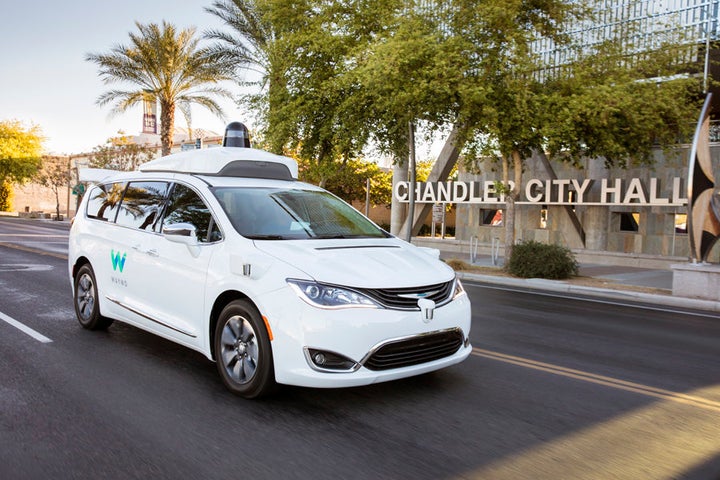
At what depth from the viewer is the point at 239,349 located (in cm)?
480

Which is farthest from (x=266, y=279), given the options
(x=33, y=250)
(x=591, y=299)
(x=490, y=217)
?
(x=490, y=217)

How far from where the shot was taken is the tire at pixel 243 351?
4531mm

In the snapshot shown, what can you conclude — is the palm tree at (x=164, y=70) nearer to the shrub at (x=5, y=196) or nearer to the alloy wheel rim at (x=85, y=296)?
the alloy wheel rim at (x=85, y=296)

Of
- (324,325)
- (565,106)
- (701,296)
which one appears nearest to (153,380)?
(324,325)

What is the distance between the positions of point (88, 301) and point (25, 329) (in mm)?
768

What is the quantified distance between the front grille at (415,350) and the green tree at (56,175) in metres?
50.6

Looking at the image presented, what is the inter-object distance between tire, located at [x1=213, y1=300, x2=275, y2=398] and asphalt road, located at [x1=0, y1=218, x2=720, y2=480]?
134 mm

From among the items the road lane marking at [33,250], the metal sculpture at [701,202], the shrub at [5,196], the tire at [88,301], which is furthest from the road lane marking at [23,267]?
the shrub at [5,196]

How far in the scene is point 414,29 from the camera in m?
16.4

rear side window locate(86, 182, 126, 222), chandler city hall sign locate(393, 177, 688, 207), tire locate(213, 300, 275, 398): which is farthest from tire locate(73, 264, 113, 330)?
chandler city hall sign locate(393, 177, 688, 207)

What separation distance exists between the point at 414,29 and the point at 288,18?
618 cm

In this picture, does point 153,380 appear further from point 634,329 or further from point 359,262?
Result: point 634,329

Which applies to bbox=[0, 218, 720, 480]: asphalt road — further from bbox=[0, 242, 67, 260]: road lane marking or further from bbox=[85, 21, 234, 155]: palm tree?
bbox=[85, 21, 234, 155]: palm tree

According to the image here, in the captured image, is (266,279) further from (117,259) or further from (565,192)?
(565,192)
